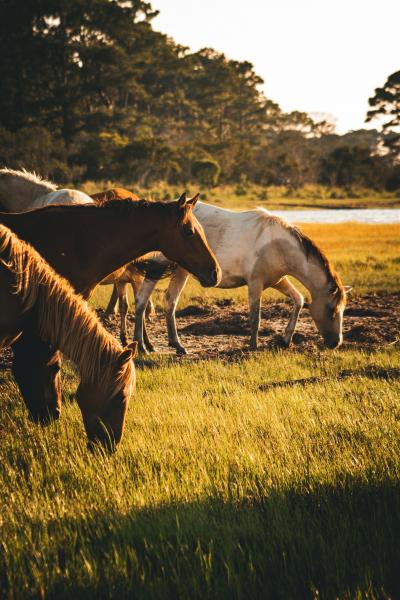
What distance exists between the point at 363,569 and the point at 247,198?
39.5 m

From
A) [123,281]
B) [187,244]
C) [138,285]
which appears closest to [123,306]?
[123,281]

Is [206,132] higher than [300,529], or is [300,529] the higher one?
[206,132]

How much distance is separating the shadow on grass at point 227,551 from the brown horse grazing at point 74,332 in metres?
0.76

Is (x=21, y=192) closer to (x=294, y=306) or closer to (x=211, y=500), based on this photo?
(x=294, y=306)

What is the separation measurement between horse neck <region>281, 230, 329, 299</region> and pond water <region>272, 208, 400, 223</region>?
76.1 ft

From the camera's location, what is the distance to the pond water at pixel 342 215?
30828 millimetres

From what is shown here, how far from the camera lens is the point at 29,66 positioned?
41750 millimetres

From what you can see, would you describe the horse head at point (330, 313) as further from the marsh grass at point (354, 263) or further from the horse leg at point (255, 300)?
the marsh grass at point (354, 263)

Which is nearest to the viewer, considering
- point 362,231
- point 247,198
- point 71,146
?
point 362,231

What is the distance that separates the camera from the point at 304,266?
7.05 metres

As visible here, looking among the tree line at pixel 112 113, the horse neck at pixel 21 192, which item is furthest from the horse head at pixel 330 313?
the tree line at pixel 112 113

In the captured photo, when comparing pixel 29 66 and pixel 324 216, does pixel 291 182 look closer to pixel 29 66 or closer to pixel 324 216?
pixel 324 216

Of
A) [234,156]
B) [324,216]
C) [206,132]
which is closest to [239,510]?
[324,216]

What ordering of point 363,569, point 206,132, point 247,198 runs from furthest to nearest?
point 206,132 < point 247,198 < point 363,569
